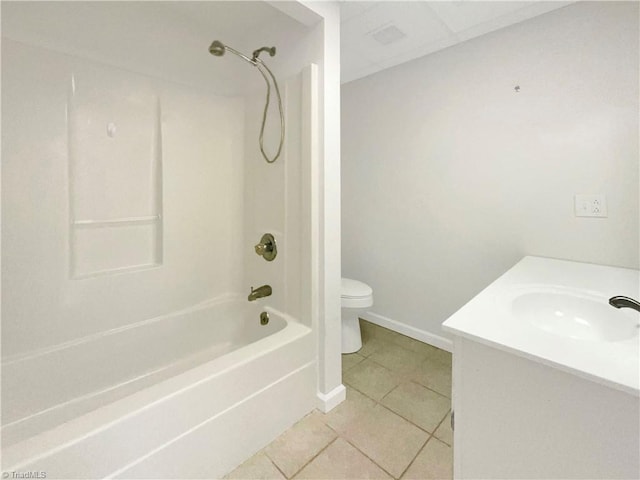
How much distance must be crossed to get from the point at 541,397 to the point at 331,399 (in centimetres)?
104

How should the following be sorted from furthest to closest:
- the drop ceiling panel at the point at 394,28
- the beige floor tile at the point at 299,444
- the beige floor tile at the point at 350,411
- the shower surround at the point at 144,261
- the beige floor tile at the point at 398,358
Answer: the beige floor tile at the point at 398,358, the drop ceiling panel at the point at 394,28, the beige floor tile at the point at 350,411, the beige floor tile at the point at 299,444, the shower surround at the point at 144,261

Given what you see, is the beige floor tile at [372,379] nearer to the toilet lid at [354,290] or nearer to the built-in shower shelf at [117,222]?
the toilet lid at [354,290]

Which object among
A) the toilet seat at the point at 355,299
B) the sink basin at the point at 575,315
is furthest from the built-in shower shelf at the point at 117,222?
the sink basin at the point at 575,315

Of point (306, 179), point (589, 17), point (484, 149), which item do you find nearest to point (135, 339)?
point (306, 179)

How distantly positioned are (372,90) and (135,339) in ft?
8.00

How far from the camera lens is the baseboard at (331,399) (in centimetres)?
143

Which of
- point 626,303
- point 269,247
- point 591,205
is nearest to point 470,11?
point 591,205

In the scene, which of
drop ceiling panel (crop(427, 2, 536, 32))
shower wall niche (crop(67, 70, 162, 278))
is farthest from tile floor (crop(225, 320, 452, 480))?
drop ceiling panel (crop(427, 2, 536, 32))

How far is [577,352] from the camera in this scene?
64 cm

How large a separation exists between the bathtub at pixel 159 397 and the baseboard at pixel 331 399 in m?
0.05

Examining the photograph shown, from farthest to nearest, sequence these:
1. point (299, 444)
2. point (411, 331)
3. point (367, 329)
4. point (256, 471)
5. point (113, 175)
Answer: point (367, 329), point (411, 331), point (113, 175), point (299, 444), point (256, 471)

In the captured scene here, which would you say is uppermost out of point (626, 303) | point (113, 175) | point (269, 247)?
point (113, 175)

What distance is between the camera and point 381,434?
51.3 inches

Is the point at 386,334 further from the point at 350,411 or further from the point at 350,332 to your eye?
the point at 350,411
